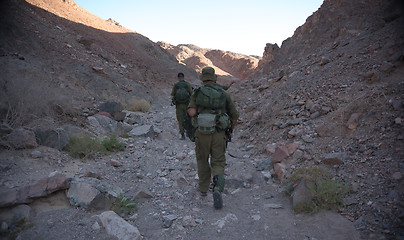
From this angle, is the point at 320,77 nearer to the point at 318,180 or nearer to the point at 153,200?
the point at 318,180

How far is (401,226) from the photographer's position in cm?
216

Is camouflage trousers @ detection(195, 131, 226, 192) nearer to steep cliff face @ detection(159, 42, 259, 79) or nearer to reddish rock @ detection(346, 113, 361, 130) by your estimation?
reddish rock @ detection(346, 113, 361, 130)

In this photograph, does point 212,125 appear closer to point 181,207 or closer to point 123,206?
point 181,207

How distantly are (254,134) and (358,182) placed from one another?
3047mm

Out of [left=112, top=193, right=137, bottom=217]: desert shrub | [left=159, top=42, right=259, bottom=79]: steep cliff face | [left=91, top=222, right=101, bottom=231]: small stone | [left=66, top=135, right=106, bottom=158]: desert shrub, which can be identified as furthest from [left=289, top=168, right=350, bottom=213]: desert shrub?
[left=159, top=42, right=259, bottom=79]: steep cliff face

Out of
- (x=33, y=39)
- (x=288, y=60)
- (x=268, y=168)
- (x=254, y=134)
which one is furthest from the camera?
(x=288, y=60)

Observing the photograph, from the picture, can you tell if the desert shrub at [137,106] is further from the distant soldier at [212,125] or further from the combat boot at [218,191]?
the combat boot at [218,191]

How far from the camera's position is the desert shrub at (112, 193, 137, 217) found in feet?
9.00

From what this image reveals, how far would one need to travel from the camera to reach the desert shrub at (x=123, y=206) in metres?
2.74

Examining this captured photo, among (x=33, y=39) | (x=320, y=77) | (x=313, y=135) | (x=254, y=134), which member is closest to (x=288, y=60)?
(x=320, y=77)

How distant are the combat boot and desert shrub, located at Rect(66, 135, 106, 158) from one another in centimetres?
229

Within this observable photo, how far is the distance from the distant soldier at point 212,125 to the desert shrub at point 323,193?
101 cm

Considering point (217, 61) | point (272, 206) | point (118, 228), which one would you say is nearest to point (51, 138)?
point (118, 228)

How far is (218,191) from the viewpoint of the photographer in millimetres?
3018
